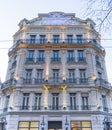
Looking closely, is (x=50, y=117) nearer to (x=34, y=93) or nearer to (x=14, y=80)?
(x=34, y=93)

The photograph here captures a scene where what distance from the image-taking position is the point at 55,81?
22.9 meters

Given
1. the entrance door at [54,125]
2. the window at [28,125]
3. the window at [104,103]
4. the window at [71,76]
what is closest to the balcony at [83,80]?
the window at [71,76]

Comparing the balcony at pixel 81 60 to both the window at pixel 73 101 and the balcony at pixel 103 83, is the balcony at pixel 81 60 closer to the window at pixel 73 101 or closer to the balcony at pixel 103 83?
the balcony at pixel 103 83

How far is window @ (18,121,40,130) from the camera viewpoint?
20513mm

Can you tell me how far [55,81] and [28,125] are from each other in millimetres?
5784

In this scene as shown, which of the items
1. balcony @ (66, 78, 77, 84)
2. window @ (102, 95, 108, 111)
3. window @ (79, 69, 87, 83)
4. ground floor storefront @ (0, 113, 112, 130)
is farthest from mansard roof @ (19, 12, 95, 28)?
ground floor storefront @ (0, 113, 112, 130)

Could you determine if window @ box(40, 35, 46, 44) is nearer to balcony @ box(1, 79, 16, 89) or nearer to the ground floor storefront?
balcony @ box(1, 79, 16, 89)

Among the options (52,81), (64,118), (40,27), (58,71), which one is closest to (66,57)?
(58,71)

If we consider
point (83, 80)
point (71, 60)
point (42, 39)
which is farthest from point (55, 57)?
point (83, 80)

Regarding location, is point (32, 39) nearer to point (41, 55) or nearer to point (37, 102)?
point (41, 55)

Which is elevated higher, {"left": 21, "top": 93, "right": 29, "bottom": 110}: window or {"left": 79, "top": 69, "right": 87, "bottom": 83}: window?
{"left": 79, "top": 69, "right": 87, "bottom": 83}: window

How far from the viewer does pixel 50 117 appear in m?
20.8

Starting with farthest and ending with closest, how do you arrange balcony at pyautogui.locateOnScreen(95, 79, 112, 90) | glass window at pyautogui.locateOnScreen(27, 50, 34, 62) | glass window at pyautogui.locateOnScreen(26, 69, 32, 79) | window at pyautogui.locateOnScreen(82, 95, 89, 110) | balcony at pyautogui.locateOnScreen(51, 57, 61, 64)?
glass window at pyautogui.locateOnScreen(27, 50, 34, 62), balcony at pyautogui.locateOnScreen(51, 57, 61, 64), glass window at pyautogui.locateOnScreen(26, 69, 32, 79), balcony at pyautogui.locateOnScreen(95, 79, 112, 90), window at pyautogui.locateOnScreen(82, 95, 89, 110)

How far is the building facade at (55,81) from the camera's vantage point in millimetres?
20797
